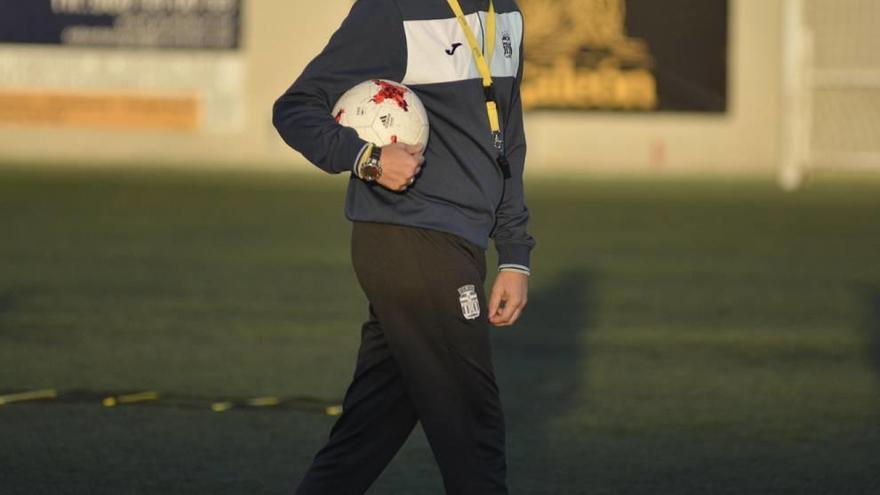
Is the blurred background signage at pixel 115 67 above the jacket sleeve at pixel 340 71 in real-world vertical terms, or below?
below

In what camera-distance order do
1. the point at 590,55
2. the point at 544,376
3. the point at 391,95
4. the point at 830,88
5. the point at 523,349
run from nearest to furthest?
the point at 391,95
the point at 544,376
the point at 523,349
the point at 830,88
the point at 590,55

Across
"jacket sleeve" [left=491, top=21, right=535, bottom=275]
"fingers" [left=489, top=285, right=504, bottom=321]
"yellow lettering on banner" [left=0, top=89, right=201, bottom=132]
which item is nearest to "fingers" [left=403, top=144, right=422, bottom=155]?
"jacket sleeve" [left=491, top=21, right=535, bottom=275]

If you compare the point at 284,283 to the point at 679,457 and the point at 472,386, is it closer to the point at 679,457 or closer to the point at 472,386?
the point at 679,457

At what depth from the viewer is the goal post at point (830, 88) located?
28.4 meters

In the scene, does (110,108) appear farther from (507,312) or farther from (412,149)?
(412,149)

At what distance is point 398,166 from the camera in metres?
4.70

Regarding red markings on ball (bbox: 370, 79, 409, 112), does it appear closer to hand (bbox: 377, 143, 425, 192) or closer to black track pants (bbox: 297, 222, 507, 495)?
hand (bbox: 377, 143, 425, 192)

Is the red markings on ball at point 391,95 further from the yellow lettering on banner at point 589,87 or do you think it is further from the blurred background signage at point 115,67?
the blurred background signage at point 115,67

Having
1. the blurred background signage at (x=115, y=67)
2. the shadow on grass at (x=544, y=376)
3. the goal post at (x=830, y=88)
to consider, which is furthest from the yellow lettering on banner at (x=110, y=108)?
the shadow on grass at (x=544, y=376)

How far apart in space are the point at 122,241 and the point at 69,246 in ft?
2.12

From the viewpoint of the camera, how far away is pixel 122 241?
1680 cm

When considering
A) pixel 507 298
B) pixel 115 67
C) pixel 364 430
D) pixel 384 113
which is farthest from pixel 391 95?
pixel 115 67

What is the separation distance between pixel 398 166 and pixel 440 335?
46 cm

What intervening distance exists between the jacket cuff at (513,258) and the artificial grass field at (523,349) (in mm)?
1798
